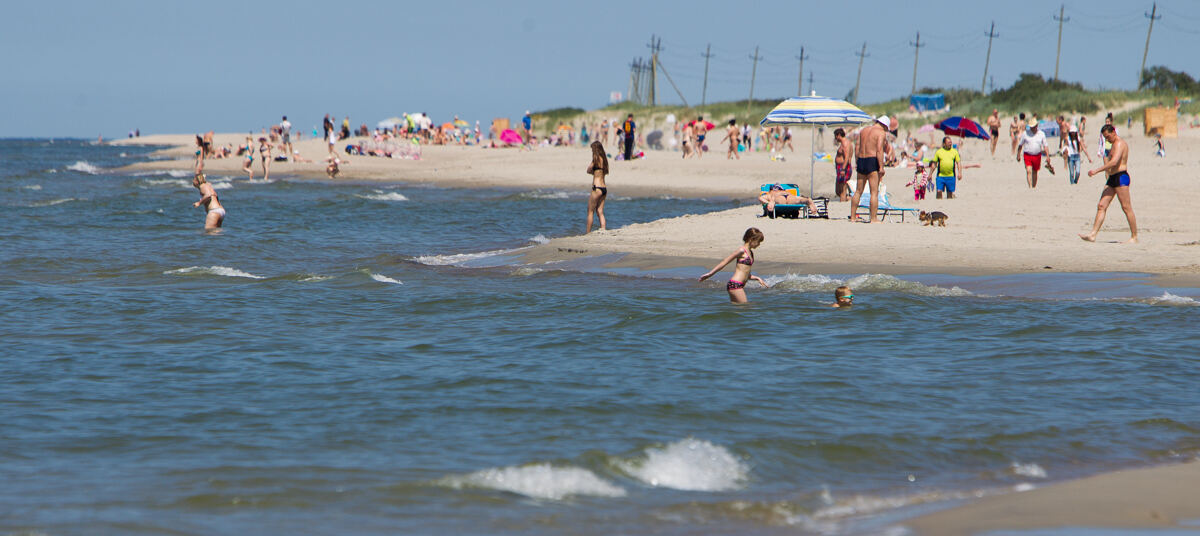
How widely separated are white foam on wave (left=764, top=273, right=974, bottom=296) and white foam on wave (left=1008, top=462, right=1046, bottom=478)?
560 cm

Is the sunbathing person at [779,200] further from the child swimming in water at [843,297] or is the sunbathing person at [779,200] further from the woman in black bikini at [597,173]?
the child swimming in water at [843,297]

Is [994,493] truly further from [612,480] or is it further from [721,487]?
[612,480]

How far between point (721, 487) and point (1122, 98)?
4393 cm

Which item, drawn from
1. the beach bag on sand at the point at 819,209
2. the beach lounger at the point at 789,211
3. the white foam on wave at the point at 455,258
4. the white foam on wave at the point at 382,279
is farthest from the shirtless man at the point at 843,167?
the white foam on wave at the point at 382,279

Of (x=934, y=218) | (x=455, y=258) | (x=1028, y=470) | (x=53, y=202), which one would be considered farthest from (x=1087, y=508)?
(x=53, y=202)

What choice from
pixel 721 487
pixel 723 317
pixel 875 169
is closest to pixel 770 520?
pixel 721 487

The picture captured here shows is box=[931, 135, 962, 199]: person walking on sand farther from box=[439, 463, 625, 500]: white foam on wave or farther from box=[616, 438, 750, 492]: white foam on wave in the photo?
box=[439, 463, 625, 500]: white foam on wave

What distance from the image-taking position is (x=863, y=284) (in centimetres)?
1244

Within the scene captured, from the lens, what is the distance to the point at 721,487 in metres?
6.05

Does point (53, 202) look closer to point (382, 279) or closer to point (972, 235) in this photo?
point (382, 279)

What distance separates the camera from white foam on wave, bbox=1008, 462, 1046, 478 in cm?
630

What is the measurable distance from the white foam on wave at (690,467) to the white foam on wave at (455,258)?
384 inches

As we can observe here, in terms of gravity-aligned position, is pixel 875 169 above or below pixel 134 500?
above

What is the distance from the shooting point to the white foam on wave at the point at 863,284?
1205 cm
